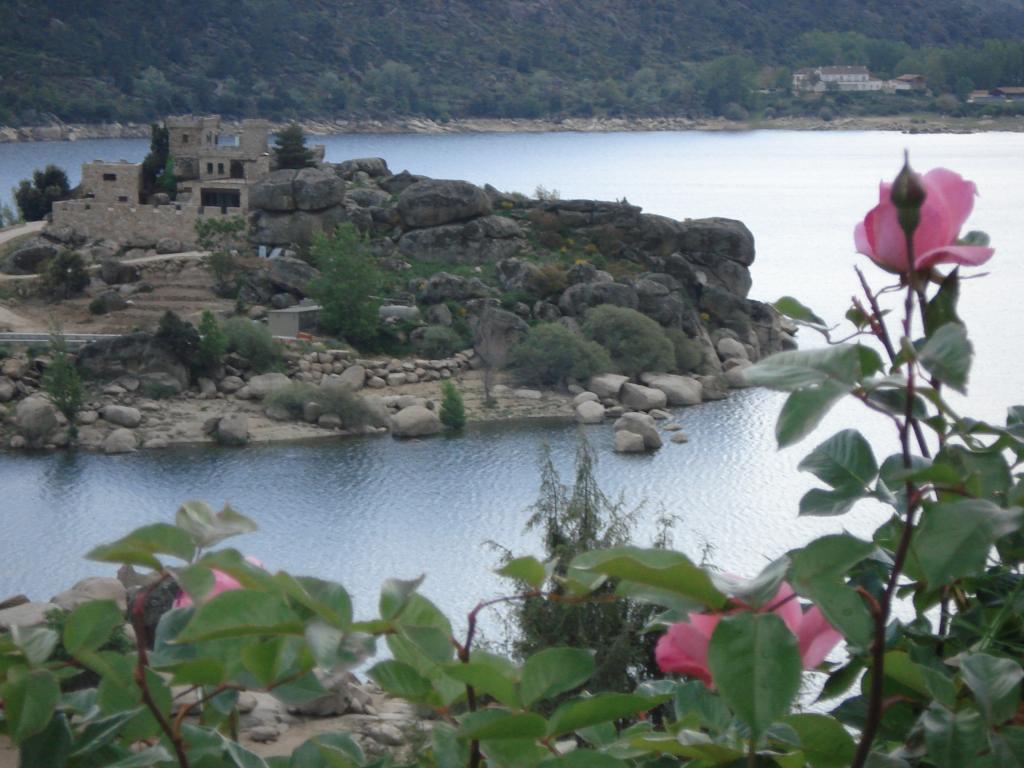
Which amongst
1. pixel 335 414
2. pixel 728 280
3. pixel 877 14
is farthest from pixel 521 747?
pixel 877 14

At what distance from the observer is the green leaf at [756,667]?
647 millimetres

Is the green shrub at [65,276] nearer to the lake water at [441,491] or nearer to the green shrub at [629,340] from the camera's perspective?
the lake water at [441,491]

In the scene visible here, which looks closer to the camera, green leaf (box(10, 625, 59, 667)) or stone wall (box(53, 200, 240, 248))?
green leaf (box(10, 625, 59, 667))

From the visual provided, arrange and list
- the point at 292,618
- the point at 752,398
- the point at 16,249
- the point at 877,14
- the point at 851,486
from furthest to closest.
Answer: the point at 877,14 < the point at 16,249 < the point at 752,398 < the point at 851,486 < the point at 292,618

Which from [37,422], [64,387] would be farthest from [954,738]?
[64,387]

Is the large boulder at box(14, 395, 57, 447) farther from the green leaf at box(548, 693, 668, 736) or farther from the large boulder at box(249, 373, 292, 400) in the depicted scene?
the green leaf at box(548, 693, 668, 736)

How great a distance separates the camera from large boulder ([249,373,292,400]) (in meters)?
15.8

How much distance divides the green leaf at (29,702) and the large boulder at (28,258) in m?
19.5

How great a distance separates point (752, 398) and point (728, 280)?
11.2ft

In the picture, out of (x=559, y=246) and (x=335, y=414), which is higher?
(x=559, y=246)

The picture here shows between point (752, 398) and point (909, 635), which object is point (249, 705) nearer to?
point (909, 635)

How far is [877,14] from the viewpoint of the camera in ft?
237

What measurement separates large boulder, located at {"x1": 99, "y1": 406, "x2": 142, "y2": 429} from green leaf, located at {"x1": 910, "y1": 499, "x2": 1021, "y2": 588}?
15.0 meters

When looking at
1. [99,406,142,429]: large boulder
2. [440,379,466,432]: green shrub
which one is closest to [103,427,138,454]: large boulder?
[99,406,142,429]: large boulder
